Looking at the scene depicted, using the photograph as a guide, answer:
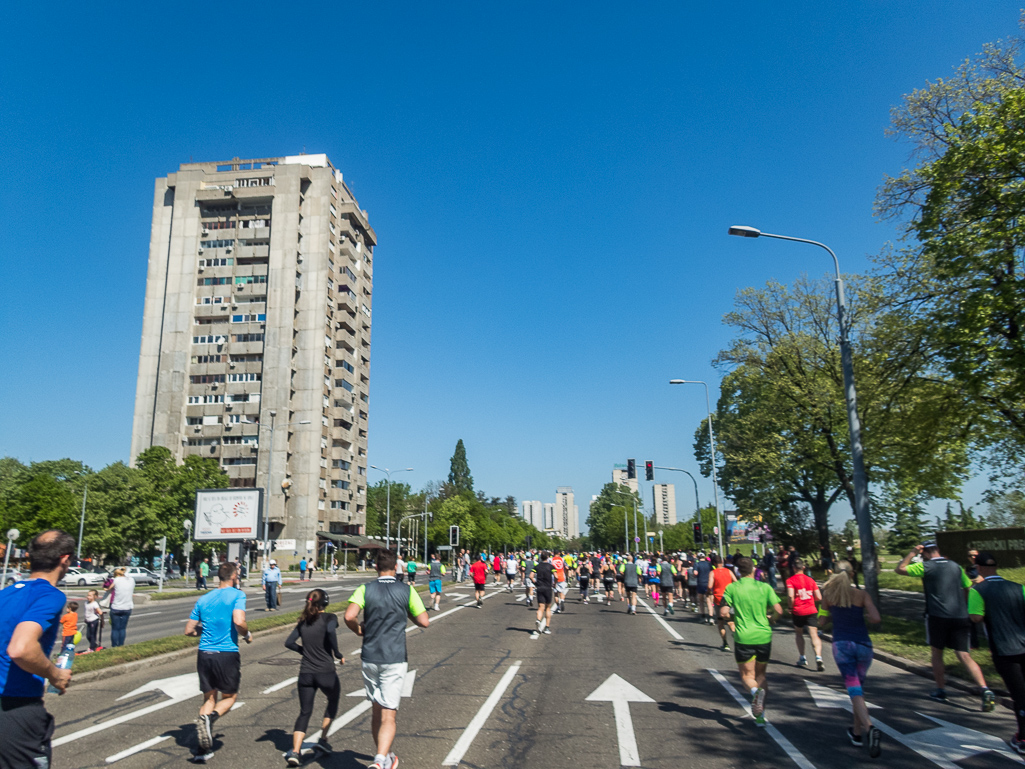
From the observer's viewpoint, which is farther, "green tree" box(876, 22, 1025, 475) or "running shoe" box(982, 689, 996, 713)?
"green tree" box(876, 22, 1025, 475)

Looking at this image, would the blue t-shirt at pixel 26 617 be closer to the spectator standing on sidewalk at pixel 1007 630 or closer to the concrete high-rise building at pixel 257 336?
the spectator standing on sidewalk at pixel 1007 630

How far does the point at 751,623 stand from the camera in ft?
24.6

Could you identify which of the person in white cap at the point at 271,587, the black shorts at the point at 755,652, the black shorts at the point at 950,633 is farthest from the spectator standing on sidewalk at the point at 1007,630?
the person in white cap at the point at 271,587

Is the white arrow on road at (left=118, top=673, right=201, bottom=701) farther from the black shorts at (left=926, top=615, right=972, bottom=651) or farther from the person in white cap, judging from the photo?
the person in white cap

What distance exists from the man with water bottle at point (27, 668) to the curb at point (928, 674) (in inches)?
354

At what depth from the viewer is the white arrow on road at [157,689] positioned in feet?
23.3

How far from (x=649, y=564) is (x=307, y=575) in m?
33.1

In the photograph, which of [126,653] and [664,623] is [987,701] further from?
[126,653]

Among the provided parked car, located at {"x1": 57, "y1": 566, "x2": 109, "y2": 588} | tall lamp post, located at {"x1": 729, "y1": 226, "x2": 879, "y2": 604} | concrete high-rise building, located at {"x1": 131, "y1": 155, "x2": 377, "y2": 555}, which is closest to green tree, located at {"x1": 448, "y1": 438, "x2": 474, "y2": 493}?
concrete high-rise building, located at {"x1": 131, "y1": 155, "x2": 377, "y2": 555}

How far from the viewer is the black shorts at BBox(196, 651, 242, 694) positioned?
255 inches

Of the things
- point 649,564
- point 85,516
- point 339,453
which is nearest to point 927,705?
point 649,564

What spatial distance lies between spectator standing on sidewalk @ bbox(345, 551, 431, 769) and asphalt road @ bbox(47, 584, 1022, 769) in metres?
0.22

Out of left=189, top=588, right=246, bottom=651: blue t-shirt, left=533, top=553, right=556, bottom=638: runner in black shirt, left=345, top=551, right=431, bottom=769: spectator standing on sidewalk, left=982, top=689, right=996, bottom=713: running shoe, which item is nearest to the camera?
left=345, top=551, right=431, bottom=769: spectator standing on sidewalk

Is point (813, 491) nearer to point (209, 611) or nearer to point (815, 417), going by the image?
point (815, 417)
